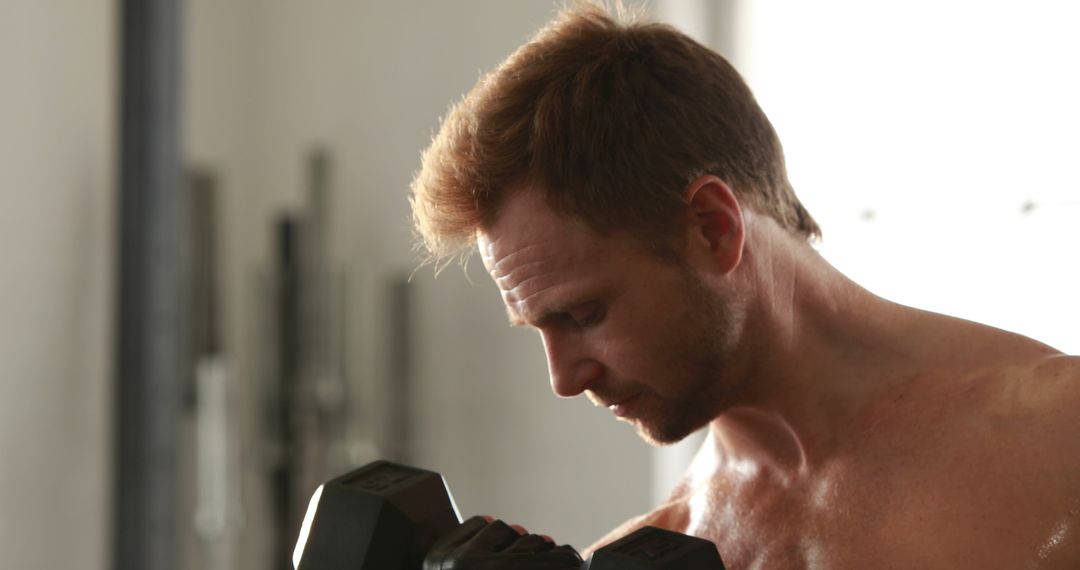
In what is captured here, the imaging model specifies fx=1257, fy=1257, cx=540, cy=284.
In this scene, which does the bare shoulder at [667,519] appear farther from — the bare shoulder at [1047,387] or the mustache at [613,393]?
the bare shoulder at [1047,387]

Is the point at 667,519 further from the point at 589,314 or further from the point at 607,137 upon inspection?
the point at 607,137

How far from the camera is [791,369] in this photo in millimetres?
1251

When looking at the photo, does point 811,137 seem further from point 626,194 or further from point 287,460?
point 287,460

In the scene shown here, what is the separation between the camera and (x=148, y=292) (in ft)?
8.18

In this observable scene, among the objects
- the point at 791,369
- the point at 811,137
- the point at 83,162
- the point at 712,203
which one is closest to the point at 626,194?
the point at 712,203

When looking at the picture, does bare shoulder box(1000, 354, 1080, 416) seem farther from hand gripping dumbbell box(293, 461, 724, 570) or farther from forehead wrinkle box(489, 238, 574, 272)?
forehead wrinkle box(489, 238, 574, 272)

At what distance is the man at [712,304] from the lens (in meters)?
1.17

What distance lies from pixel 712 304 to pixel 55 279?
160 cm

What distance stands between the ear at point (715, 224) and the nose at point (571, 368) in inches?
5.9

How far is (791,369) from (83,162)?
1.70 m

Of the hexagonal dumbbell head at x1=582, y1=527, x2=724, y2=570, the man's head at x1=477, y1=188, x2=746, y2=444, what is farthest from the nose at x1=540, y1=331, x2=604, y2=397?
the hexagonal dumbbell head at x1=582, y1=527, x2=724, y2=570

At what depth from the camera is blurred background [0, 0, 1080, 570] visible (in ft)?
6.87

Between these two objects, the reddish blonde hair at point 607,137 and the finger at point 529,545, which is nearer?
the finger at point 529,545

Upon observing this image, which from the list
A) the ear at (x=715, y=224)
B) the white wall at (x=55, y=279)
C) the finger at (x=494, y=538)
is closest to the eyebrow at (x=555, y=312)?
the ear at (x=715, y=224)
